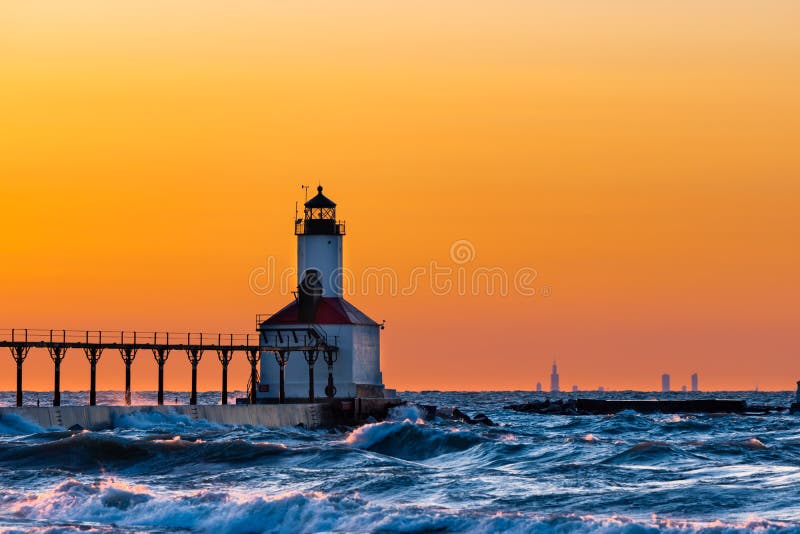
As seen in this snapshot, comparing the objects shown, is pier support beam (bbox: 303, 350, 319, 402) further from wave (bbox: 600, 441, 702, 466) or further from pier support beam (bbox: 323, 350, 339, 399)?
wave (bbox: 600, 441, 702, 466)

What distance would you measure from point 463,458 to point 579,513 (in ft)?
46.3

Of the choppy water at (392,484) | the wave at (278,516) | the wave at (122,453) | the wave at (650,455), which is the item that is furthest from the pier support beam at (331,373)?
the wave at (278,516)

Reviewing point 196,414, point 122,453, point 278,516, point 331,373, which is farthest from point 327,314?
point 278,516

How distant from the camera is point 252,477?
38812 millimetres

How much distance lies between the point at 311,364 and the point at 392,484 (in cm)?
3161

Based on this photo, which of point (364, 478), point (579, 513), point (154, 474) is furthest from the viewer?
point (154, 474)

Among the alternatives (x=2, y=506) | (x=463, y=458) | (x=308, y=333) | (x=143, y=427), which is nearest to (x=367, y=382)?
(x=308, y=333)

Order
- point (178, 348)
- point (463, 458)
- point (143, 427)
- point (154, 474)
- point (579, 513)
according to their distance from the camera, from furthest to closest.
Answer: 1. point (178, 348)
2. point (143, 427)
3. point (463, 458)
4. point (154, 474)
5. point (579, 513)

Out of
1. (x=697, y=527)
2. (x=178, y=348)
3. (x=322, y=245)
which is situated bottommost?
(x=697, y=527)

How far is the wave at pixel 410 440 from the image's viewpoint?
48.2 metres

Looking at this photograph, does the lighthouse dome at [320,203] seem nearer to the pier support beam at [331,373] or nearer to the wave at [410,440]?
the pier support beam at [331,373]

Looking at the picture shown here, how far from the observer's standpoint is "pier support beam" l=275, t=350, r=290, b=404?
6812 centimetres

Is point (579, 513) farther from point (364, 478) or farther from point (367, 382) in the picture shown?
point (367, 382)

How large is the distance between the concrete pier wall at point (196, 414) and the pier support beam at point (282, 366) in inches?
117
